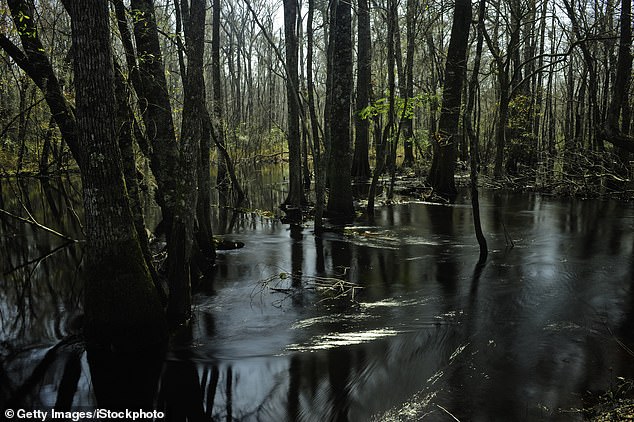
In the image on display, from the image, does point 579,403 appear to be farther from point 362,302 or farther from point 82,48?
point 82,48

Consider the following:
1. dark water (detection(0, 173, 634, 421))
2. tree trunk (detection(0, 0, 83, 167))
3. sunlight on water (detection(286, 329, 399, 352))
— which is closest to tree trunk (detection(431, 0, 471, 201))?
dark water (detection(0, 173, 634, 421))

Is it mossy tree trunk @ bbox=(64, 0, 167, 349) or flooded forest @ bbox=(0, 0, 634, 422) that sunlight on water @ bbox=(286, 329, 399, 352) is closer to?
flooded forest @ bbox=(0, 0, 634, 422)

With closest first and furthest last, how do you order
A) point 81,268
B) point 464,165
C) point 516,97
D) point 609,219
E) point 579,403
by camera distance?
point 579,403, point 81,268, point 609,219, point 516,97, point 464,165

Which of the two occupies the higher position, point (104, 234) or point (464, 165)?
point (464, 165)

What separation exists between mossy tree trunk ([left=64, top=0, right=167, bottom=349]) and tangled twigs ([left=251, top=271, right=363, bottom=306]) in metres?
2.38

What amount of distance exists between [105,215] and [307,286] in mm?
3780

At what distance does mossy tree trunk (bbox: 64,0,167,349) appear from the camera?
4.65 m

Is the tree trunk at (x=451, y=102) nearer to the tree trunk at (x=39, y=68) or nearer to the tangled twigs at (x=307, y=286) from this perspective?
the tangled twigs at (x=307, y=286)

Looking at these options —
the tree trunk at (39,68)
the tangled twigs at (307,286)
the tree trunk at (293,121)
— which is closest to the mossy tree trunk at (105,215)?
the tree trunk at (39,68)

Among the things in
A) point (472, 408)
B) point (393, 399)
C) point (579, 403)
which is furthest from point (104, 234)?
point (579, 403)

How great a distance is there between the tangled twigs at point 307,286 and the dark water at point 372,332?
5cm

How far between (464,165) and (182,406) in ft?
87.8

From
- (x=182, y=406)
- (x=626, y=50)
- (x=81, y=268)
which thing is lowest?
(x=182, y=406)

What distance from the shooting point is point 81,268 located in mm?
9352
